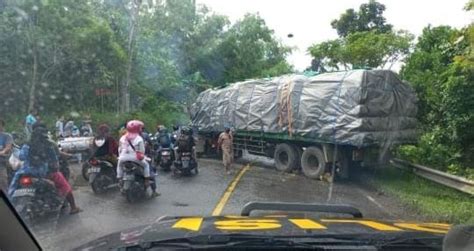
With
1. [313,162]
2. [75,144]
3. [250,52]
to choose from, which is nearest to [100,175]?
[75,144]

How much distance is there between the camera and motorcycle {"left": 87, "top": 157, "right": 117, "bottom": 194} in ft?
31.6

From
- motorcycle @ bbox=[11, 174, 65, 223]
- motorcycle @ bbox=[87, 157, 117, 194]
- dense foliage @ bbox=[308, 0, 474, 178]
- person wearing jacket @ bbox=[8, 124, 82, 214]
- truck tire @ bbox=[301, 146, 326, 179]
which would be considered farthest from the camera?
truck tire @ bbox=[301, 146, 326, 179]

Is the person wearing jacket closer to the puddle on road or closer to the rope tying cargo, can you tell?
the puddle on road

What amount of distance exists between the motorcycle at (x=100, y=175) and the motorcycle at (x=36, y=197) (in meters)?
2.11

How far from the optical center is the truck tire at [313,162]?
13180 millimetres

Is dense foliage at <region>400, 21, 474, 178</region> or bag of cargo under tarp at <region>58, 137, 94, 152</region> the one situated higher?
dense foliage at <region>400, 21, 474, 178</region>

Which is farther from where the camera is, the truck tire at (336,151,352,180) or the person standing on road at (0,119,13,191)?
the truck tire at (336,151,352,180)

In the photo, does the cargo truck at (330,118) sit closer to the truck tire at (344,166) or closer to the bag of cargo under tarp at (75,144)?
the truck tire at (344,166)

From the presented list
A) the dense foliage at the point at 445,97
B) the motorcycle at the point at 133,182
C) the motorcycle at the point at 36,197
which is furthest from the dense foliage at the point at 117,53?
the motorcycle at the point at 36,197

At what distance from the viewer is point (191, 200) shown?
9273 mm

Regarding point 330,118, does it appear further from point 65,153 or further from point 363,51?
point 65,153

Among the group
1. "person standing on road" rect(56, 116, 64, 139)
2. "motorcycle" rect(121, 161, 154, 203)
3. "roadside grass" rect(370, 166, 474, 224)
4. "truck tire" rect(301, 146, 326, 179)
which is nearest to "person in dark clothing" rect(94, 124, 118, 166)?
"motorcycle" rect(121, 161, 154, 203)

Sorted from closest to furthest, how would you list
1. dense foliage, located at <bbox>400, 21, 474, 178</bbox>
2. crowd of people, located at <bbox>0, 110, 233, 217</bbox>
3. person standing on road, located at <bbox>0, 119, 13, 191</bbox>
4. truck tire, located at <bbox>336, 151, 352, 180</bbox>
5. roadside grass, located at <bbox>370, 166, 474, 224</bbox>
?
crowd of people, located at <bbox>0, 110, 233, 217</bbox>, person standing on road, located at <bbox>0, 119, 13, 191</bbox>, roadside grass, located at <bbox>370, 166, 474, 224</bbox>, dense foliage, located at <bbox>400, 21, 474, 178</bbox>, truck tire, located at <bbox>336, 151, 352, 180</bbox>

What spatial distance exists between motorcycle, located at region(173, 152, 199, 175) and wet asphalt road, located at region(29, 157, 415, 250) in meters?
0.24
